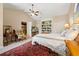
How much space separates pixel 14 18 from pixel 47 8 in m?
0.61

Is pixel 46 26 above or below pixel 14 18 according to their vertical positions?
below

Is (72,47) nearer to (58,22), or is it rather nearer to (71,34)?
(71,34)

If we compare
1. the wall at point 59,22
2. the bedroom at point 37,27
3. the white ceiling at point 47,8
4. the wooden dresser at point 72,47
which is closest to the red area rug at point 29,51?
the bedroom at point 37,27

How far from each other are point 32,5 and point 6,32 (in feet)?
2.11

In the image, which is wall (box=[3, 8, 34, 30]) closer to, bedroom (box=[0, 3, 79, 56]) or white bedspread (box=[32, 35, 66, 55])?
bedroom (box=[0, 3, 79, 56])

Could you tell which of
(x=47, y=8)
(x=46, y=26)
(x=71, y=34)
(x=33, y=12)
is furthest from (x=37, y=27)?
(x=71, y=34)

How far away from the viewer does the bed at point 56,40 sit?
166 centimetres

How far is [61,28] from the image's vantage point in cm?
174

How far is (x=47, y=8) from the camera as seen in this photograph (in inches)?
68.7

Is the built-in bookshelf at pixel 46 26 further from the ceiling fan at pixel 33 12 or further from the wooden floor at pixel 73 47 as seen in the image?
the wooden floor at pixel 73 47

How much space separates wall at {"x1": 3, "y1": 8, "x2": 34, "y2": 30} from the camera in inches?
67.0

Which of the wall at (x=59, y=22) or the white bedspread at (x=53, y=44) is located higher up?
the wall at (x=59, y=22)

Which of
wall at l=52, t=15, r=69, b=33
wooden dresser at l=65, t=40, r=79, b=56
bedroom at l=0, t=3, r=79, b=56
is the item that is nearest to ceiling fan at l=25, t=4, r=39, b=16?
bedroom at l=0, t=3, r=79, b=56

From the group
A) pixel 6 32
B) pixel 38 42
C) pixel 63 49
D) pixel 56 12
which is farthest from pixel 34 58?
pixel 56 12
